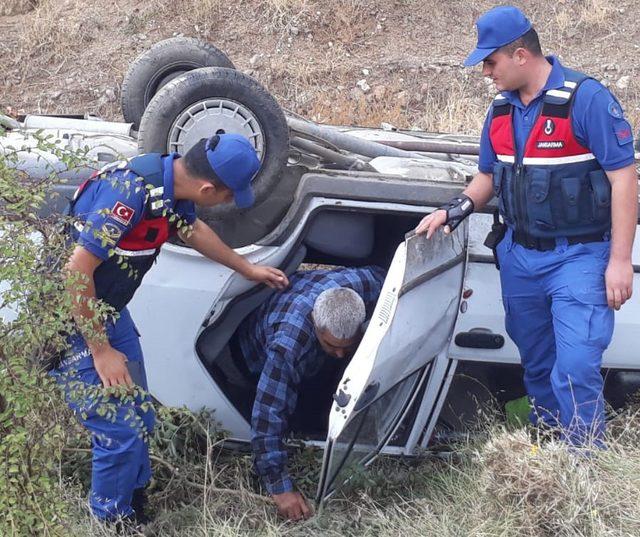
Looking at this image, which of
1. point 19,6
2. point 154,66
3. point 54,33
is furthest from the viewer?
point 19,6

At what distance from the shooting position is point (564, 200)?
321 centimetres

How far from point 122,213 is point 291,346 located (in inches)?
35.0

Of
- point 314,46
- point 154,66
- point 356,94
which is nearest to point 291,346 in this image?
point 154,66

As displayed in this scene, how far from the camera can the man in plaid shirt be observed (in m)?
3.37

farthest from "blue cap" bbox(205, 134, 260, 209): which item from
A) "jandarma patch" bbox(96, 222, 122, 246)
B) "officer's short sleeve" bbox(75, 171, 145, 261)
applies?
"jandarma patch" bbox(96, 222, 122, 246)

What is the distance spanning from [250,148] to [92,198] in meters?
0.55

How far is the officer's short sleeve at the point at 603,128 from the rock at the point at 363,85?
630cm

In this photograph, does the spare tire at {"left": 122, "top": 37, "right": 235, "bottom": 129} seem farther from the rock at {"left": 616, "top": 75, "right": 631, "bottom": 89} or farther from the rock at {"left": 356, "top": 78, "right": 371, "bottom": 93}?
the rock at {"left": 616, "top": 75, "right": 631, "bottom": 89}

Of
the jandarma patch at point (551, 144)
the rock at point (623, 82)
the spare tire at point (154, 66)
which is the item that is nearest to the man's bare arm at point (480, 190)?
the jandarma patch at point (551, 144)

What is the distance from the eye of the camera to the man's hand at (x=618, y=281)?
3129mm

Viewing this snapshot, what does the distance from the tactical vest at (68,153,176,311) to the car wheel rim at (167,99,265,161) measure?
1.46ft

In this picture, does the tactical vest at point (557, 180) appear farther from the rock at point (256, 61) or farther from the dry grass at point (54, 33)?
the dry grass at point (54, 33)

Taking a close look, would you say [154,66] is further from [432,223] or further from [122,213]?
[432,223]

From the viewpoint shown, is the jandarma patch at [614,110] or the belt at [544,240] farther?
the belt at [544,240]
